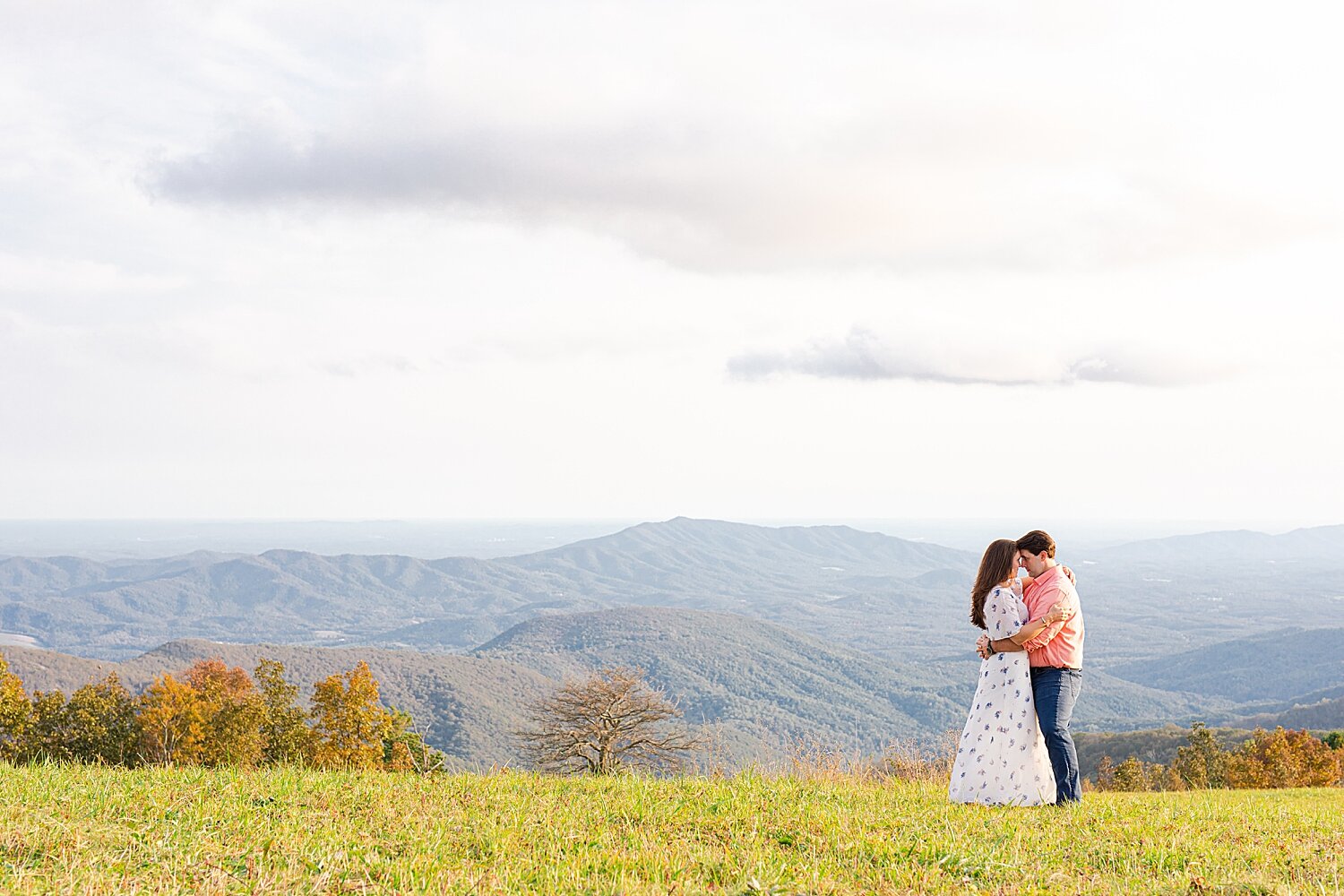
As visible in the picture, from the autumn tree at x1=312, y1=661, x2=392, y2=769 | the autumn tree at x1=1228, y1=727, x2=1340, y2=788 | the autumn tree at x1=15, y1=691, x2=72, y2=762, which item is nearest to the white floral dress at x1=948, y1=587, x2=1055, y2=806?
the autumn tree at x1=312, y1=661, x2=392, y2=769

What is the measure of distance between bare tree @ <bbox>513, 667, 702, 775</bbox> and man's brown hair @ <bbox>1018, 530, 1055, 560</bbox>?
2203 centimetres

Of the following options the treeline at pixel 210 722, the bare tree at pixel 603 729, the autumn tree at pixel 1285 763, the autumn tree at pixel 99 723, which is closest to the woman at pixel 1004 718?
the bare tree at pixel 603 729

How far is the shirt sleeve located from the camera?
7203mm

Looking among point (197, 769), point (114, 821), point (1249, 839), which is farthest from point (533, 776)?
point (1249, 839)

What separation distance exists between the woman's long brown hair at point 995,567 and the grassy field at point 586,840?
70.4 inches

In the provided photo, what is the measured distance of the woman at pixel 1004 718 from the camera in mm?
7133

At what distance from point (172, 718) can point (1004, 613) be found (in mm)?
32364

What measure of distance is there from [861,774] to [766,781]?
103 inches

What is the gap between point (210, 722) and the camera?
32.7m

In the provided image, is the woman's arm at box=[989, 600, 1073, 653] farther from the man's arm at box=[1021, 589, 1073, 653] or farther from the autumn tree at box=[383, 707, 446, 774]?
the autumn tree at box=[383, 707, 446, 774]

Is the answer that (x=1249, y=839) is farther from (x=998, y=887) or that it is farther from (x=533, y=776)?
(x=533, y=776)

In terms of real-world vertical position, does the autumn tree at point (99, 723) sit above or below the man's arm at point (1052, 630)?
below

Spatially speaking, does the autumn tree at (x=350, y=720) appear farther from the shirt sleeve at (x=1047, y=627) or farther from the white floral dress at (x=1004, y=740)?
the shirt sleeve at (x=1047, y=627)

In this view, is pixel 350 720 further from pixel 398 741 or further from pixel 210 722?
pixel 210 722
